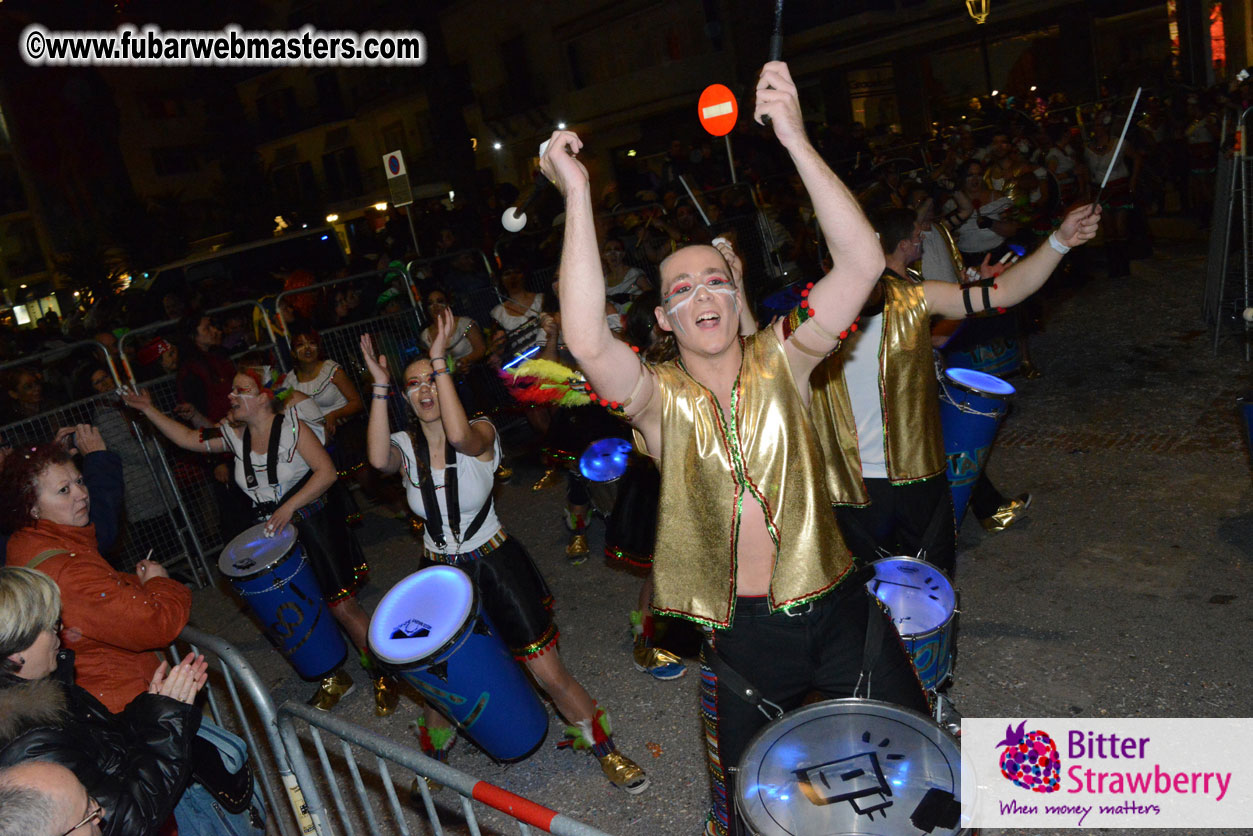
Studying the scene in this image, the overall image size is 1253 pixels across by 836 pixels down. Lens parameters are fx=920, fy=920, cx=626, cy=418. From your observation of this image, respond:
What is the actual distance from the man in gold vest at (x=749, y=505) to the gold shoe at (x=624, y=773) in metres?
1.32

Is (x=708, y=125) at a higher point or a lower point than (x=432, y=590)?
higher

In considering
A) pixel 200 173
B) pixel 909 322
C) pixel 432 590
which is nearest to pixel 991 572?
pixel 909 322

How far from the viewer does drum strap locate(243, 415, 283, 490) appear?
503 cm

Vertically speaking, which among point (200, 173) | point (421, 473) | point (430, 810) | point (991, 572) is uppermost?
point (200, 173)

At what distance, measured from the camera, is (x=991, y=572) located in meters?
5.05

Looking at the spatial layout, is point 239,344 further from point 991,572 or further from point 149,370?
point 991,572

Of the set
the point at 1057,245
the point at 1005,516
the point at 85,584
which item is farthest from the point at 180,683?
the point at 1005,516

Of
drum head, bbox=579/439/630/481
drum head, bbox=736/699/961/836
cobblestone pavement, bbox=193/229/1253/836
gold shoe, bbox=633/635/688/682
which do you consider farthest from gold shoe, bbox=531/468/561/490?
drum head, bbox=736/699/961/836

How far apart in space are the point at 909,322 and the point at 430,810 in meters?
2.53

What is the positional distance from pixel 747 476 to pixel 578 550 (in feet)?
13.0

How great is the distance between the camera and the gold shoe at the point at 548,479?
315 inches

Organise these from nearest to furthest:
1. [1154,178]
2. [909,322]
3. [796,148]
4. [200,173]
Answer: [796,148] → [909,322] → [1154,178] → [200,173]

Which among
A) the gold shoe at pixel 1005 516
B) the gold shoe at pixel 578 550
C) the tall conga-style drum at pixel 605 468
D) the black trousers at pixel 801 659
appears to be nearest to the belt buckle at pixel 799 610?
the black trousers at pixel 801 659

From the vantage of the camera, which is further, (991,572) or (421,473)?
(991,572)
